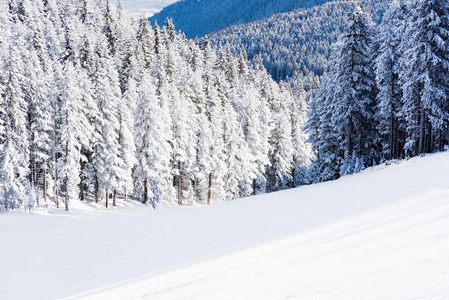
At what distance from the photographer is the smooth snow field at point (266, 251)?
5.27 m

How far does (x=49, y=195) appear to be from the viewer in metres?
39.9

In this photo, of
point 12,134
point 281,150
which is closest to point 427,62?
point 281,150

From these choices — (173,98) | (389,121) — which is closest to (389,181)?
(389,121)

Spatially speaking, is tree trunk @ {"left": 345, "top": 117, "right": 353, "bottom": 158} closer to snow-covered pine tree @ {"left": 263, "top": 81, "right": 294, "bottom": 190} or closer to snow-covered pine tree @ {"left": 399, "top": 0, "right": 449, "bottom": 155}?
snow-covered pine tree @ {"left": 399, "top": 0, "right": 449, "bottom": 155}

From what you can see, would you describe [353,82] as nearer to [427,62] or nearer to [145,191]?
[427,62]

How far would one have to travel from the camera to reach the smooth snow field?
5273mm

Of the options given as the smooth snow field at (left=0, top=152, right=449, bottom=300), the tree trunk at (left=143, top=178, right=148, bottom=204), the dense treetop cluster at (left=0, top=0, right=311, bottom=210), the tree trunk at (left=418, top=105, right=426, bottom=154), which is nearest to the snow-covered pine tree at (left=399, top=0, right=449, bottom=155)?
the tree trunk at (left=418, top=105, right=426, bottom=154)

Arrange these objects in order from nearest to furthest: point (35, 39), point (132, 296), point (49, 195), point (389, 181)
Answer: point (132, 296) < point (389, 181) < point (49, 195) < point (35, 39)

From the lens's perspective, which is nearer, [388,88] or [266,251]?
[266,251]

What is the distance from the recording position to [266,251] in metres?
8.48

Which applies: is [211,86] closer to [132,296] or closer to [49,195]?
[49,195]

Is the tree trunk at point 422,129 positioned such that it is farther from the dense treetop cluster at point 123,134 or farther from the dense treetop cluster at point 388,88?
the dense treetop cluster at point 123,134

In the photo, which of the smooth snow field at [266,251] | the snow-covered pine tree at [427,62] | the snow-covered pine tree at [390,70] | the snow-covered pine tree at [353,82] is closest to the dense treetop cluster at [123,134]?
the snow-covered pine tree at [353,82]

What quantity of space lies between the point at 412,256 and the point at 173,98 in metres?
39.8
